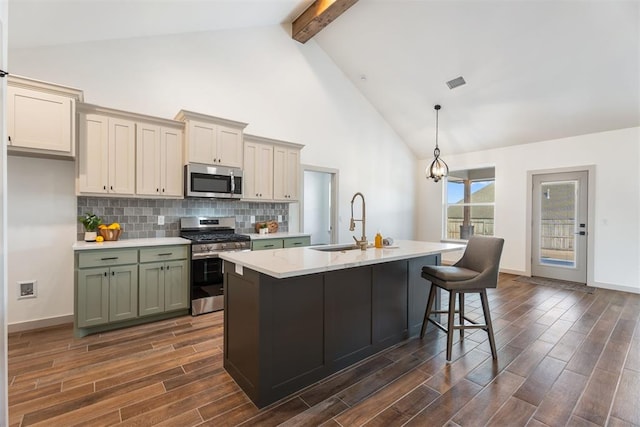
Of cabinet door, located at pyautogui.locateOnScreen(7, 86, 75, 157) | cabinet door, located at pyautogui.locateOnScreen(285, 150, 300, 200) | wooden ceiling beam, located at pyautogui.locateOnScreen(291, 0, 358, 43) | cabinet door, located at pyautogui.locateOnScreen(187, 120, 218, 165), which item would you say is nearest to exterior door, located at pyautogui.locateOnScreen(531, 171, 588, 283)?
cabinet door, located at pyautogui.locateOnScreen(285, 150, 300, 200)

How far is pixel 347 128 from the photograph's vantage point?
5.88 meters

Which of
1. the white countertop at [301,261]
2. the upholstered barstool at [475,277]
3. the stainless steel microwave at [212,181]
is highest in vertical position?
the stainless steel microwave at [212,181]

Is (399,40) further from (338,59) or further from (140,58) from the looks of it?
(140,58)

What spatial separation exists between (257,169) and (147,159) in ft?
4.60

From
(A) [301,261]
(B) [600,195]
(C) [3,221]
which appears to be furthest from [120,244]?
(B) [600,195]

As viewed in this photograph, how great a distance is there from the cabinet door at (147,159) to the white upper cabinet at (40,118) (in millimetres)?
580

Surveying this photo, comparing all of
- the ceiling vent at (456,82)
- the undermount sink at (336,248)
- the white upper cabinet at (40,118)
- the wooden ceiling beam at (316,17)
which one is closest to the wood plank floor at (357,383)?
the undermount sink at (336,248)

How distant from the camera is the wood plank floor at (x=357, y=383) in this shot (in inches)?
69.1

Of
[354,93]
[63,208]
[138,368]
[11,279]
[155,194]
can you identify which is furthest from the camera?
[354,93]

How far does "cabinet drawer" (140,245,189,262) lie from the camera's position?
3.11 m

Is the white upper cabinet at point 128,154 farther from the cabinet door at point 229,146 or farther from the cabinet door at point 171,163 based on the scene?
the cabinet door at point 229,146

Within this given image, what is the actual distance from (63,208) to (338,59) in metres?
4.86

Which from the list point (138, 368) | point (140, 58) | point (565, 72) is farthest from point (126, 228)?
point (565, 72)

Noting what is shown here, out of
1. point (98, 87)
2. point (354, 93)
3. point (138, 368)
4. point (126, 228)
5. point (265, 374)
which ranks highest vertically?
point (354, 93)
